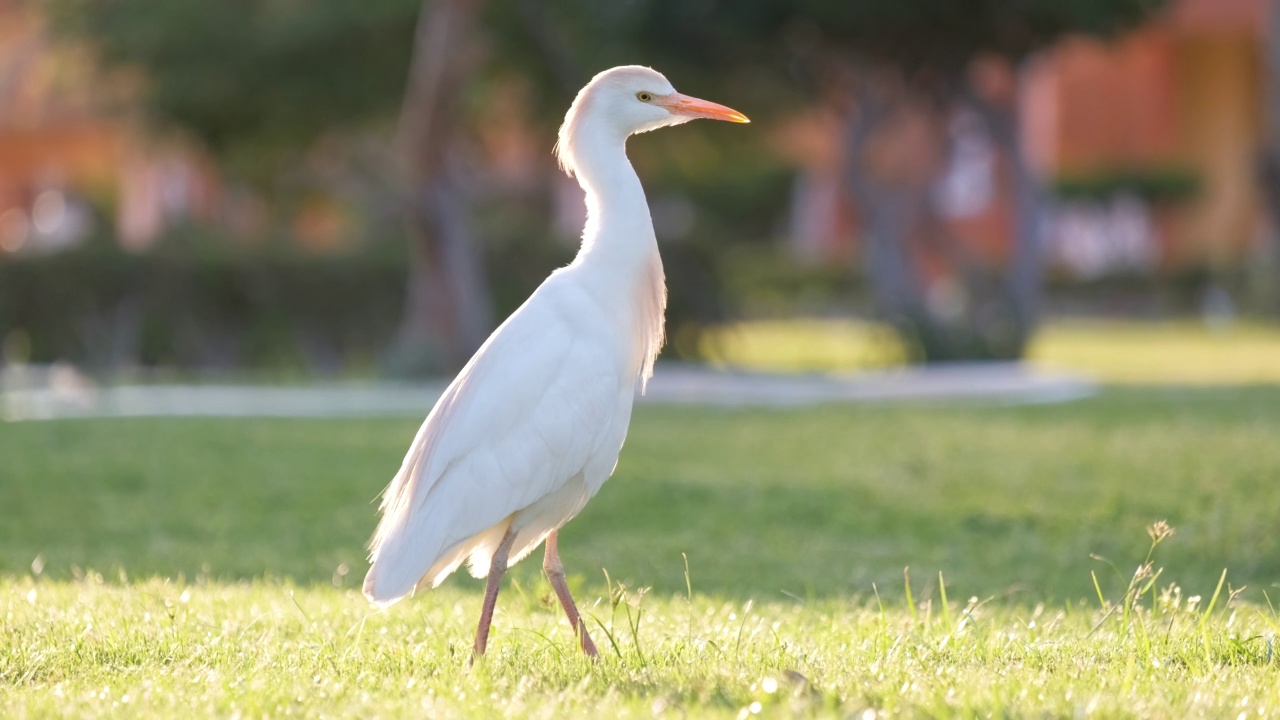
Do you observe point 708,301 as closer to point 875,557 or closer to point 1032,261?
point 1032,261

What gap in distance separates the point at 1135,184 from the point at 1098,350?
14054mm

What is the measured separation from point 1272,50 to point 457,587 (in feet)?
77.5

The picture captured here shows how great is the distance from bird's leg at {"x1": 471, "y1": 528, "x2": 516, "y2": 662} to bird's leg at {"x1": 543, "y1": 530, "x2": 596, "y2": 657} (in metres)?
0.11

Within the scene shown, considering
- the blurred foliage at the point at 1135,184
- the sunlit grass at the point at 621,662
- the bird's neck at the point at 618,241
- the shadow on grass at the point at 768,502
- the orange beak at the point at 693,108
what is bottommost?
the shadow on grass at the point at 768,502

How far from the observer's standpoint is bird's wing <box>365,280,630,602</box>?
15.4ft

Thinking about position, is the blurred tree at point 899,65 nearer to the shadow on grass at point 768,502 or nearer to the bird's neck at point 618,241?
the shadow on grass at point 768,502

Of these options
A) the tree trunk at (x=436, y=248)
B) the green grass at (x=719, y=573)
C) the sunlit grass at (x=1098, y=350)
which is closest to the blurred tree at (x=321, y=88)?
the tree trunk at (x=436, y=248)

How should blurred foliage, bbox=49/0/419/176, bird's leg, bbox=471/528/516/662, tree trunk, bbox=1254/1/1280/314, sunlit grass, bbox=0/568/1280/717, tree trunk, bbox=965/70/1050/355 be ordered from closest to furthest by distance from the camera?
sunlit grass, bbox=0/568/1280/717
bird's leg, bbox=471/528/516/662
tree trunk, bbox=965/70/1050/355
blurred foliage, bbox=49/0/419/176
tree trunk, bbox=1254/1/1280/314

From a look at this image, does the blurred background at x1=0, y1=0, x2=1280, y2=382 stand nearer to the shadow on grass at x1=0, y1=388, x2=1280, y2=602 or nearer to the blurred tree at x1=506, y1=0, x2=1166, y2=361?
the blurred tree at x1=506, y1=0, x2=1166, y2=361

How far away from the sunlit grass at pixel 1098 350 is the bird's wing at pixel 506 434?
1258 cm

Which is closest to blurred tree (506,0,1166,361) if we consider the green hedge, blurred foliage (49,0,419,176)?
blurred foliage (49,0,419,176)

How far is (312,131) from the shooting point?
21734 mm

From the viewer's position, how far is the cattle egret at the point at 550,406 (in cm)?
471

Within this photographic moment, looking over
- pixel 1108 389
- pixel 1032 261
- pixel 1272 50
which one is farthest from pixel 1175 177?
pixel 1108 389
